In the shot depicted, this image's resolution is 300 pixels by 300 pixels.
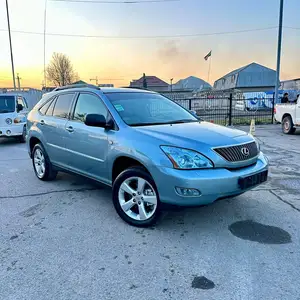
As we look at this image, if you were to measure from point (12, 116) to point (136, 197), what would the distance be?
343 inches

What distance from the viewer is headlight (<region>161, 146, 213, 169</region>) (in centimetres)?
321

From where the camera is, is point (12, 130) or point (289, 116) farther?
point (289, 116)

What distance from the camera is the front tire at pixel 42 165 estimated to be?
5.54 metres

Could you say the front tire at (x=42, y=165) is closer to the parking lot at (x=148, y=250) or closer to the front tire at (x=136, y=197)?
the parking lot at (x=148, y=250)

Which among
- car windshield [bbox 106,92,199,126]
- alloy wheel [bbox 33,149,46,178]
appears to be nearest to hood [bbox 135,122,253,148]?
car windshield [bbox 106,92,199,126]

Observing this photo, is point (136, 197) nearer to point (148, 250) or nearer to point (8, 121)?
point (148, 250)

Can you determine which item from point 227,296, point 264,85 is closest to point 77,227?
point 227,296

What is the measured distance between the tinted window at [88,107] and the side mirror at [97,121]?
0.23 metres

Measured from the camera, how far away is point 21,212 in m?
4.22

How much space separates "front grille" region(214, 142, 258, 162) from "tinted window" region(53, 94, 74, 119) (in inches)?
110

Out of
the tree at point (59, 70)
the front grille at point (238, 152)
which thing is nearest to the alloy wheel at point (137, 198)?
the front grille at point (238, 152)

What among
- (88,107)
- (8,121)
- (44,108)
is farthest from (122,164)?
(8,121)

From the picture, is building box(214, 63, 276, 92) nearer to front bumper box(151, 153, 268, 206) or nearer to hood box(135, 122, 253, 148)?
hood box(135, 122, 253, 148)

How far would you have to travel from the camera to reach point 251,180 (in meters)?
3.51
